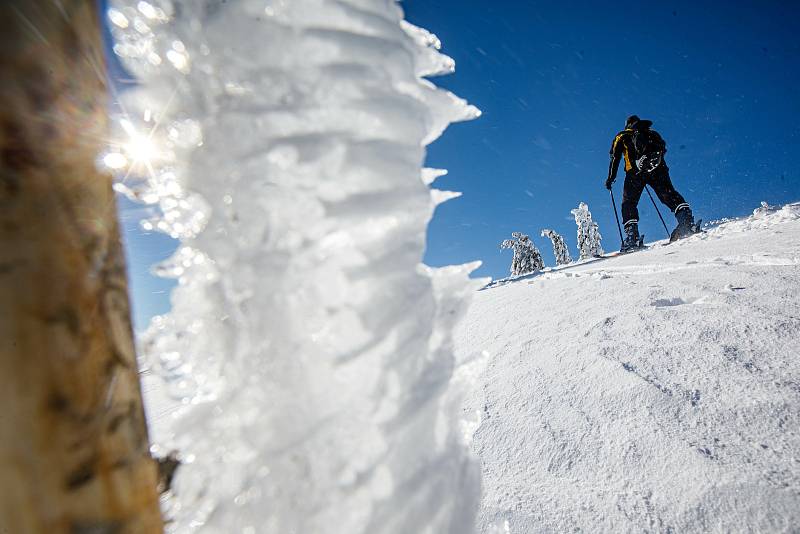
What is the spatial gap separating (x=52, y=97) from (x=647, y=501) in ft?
4.51

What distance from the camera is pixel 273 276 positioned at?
2.06 ft

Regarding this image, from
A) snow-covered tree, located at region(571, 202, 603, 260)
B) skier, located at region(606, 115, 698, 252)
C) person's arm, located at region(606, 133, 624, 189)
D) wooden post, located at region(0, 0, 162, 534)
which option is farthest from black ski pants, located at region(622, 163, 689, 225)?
snow-covered tree, located at region(571, 202, 603, 260)

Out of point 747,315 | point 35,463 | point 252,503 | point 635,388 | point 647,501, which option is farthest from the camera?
point 747,315

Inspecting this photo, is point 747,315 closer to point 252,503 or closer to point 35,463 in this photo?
point 252,503

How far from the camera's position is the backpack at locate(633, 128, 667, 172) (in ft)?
24.9

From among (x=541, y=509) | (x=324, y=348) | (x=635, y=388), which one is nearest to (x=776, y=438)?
(x=635, y=388)

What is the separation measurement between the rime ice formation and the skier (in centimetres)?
744

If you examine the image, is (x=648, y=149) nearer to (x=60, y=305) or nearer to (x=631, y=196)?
(x=631, y=196)

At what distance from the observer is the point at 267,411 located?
2.00 ft

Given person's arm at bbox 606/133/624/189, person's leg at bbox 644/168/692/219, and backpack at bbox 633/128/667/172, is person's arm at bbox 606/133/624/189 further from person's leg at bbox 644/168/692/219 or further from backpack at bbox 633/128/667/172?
person's leg at bbox 644/168/692/219

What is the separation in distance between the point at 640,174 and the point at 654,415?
7906mm

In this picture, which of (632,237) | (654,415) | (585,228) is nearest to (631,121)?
(632,237)

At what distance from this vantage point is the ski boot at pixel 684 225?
661 cm

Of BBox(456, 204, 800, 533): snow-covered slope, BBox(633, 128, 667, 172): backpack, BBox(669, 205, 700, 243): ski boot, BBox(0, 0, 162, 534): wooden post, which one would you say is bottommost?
BBox(456, 204, 800, 533): snow-covered slope
